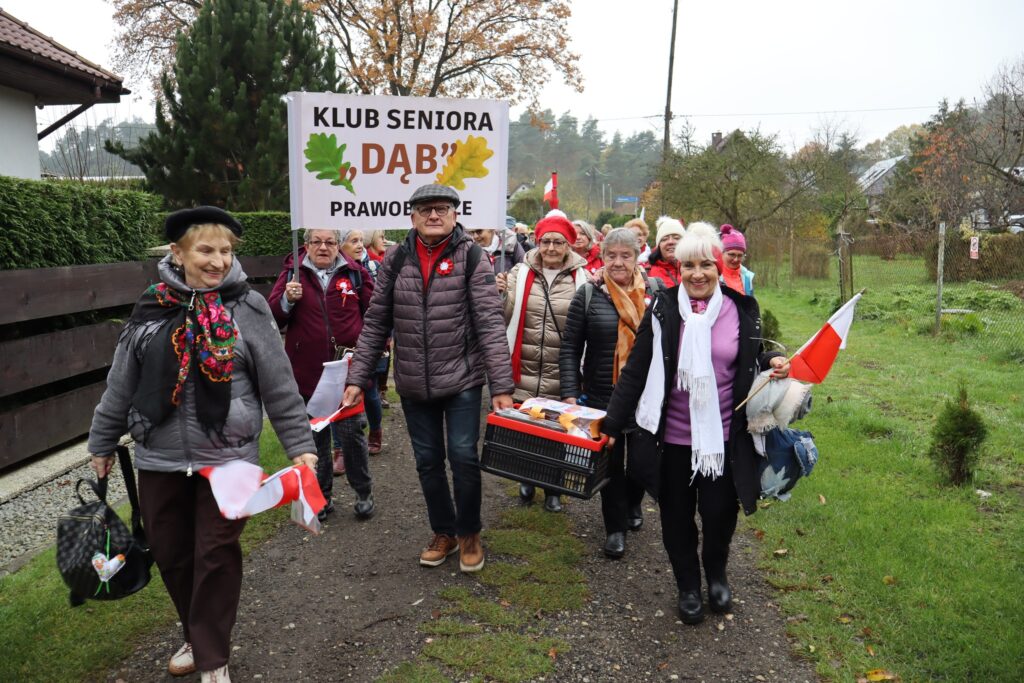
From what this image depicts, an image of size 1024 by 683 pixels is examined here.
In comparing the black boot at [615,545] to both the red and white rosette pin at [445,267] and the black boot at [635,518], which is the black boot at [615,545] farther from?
the red and white rosette pin at [445,267]

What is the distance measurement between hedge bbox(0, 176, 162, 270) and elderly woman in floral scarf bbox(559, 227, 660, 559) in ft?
15.4

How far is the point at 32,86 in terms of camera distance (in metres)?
11.1

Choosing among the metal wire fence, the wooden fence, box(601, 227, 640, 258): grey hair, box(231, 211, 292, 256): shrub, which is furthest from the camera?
box(231, 211, 292, 256): shrub

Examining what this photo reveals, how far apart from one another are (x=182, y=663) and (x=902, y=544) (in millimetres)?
4073

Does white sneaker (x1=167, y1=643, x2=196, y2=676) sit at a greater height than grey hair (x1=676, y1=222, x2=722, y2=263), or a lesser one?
lesser

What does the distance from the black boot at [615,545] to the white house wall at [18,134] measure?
1088 cm

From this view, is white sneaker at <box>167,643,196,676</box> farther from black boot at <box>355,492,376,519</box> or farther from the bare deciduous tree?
the bare deciduous tree

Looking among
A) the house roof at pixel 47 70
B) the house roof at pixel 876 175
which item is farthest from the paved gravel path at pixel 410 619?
the house roof at pixel 876 175

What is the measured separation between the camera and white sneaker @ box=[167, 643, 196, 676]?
3.26 meters

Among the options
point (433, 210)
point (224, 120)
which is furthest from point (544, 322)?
point (224, 120)

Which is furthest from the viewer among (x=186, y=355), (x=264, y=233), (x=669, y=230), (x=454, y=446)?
(x=264, y=233)

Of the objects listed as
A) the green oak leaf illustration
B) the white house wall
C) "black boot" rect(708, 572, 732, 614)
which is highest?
the white house wall

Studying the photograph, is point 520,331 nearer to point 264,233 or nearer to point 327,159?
point 327,159

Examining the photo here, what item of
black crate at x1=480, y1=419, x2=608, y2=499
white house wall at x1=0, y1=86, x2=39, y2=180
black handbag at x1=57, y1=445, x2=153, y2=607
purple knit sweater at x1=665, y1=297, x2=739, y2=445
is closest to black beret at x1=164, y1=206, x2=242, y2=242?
black handbag at x1=57, y1=445, x2=153, y2=607
